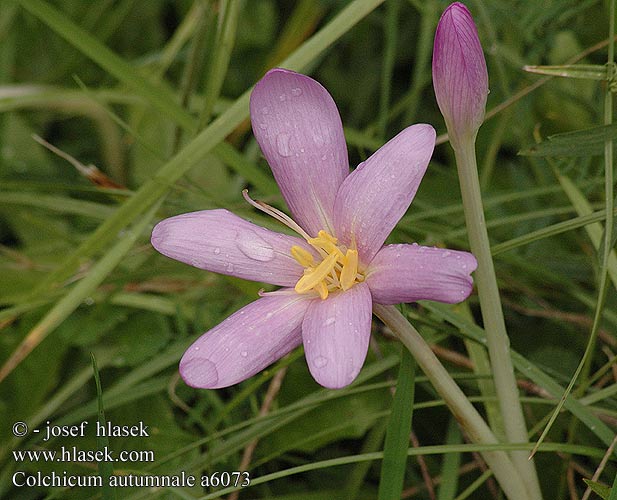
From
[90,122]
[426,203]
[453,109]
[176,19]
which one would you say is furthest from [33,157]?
[453,109]

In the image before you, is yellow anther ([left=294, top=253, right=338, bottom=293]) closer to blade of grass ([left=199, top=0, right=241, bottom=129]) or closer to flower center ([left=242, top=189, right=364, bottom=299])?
flower center ([left=242, top=189, right=364, bottom=299])

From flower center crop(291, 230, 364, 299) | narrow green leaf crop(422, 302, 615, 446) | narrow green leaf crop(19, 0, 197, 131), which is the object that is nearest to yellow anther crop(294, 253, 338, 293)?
flower center crop(291, 230, 364, 299)

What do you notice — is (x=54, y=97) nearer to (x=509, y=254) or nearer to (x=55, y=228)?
(x=55, y=228)

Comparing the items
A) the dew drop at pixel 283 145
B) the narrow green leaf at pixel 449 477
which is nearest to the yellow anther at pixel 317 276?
the dew drop at pixel 283 145

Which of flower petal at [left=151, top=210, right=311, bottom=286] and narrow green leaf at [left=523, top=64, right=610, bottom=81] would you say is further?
narrow green leaf at [left=523, top=64, right=610, bottom=81]

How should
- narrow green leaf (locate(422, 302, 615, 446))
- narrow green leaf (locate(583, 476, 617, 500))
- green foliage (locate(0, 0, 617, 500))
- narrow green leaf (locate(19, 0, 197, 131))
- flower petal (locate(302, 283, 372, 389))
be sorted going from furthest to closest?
1. narrow green leaf (locate(19, 0, 197, 131))
2. green foliage (locate(0, 0, 617, 500))
3. narrow green leaf (locate(422, 302, 615, 446))
4. narrow green leaf (locate(583, 476, 617, 500))
5. flower petal (locate(302, 283, 372, 389))
